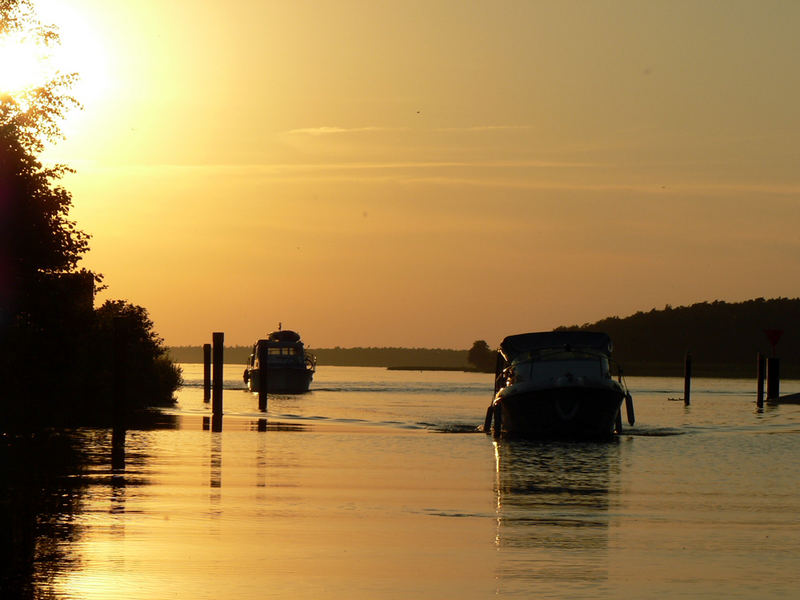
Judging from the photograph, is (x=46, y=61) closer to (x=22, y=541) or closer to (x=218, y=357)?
(x=218, y=357)

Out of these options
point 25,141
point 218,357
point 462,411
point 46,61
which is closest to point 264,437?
point 218,357

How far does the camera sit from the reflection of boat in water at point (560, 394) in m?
39.8

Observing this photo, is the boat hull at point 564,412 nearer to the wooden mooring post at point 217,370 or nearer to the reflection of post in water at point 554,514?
the reflection of post in water at point 554,514

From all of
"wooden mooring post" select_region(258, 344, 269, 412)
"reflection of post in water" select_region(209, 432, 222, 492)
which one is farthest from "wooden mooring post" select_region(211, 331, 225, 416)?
"wooden mooring post" select_region(258, 344, 269, 412)

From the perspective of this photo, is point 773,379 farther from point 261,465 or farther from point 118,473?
point 118,473

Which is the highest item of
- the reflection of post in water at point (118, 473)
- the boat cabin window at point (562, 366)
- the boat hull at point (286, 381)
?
the boat cabin window at point (562, 366)

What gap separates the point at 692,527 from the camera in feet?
58.1

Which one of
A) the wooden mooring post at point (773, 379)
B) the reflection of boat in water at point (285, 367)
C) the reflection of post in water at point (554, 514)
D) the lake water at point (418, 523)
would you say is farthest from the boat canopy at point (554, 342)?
the reflection of boat in water at point (285, 367)

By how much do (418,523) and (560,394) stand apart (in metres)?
22.5

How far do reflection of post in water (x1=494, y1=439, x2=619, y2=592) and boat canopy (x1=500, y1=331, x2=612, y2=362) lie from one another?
9175 mm

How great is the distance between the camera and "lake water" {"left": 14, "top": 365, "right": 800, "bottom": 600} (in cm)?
1307

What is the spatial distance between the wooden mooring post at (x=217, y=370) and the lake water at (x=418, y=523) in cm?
668

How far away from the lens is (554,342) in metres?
43.1

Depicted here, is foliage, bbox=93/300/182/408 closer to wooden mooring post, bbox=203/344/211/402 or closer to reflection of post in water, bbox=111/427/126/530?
wooden mooring post, bbox=203/344/211/402
